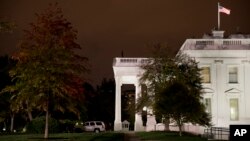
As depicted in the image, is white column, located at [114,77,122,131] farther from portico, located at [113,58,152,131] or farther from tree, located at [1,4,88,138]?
tree, located at [1,4,88,138]

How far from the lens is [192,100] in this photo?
35844mm

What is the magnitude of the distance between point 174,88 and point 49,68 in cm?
1368

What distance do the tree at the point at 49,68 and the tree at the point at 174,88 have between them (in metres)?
10.3

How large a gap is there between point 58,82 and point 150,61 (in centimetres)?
2436

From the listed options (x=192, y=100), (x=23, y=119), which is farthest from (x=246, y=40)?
(x=23, y=119)

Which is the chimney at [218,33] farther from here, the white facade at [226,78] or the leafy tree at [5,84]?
the leafy tree at [5,84]

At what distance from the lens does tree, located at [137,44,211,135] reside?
117 ft

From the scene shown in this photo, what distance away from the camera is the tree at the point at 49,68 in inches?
1035

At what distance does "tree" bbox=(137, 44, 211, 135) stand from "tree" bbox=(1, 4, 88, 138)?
405 inches

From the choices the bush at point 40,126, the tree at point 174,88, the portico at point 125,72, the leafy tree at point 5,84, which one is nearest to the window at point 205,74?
the tree at point 174,88

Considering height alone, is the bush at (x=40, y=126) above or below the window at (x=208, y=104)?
below

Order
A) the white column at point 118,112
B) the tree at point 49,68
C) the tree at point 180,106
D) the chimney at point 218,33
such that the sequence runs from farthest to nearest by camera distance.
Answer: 1. the white column at point 118,112
2. the chimney at point 218,33
3. the tree at point 180,106
4. the tree at point 49,68

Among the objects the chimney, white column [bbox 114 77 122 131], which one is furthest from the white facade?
white column [bbox 114 77 122 131]

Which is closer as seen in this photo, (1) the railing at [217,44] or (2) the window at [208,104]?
(2) the window at [208,104]
